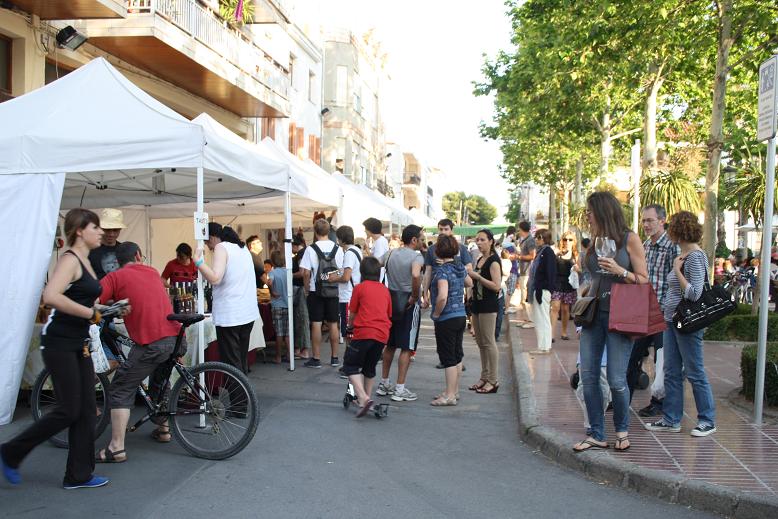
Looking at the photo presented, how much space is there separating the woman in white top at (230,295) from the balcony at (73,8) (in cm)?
691

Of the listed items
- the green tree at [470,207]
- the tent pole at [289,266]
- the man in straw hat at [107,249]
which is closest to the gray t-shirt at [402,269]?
the tent pole at [289,266]

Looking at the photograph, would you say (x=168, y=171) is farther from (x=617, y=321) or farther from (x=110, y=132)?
(x=617, y=321)

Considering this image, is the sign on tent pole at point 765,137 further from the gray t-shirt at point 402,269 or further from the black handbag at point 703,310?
the gray t-shirt at point 402,269

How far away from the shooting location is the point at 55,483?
5344 mm

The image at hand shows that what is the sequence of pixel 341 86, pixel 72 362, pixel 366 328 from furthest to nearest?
pixel 341 86, pixel 366 328, pixel 72 362

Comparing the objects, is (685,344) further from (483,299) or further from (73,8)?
(73,8)

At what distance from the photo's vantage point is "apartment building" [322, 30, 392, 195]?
38.7 metres

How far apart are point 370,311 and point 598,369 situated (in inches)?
97.1

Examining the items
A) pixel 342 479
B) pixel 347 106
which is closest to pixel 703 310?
pixel 342 479

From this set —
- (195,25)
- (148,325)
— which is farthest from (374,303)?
(195,25)

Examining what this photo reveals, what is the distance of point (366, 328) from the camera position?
302 inches

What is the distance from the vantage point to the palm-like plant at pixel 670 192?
2209 cm

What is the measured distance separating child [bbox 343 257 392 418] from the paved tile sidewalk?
165 centimetres

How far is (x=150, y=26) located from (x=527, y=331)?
8.85 meters
